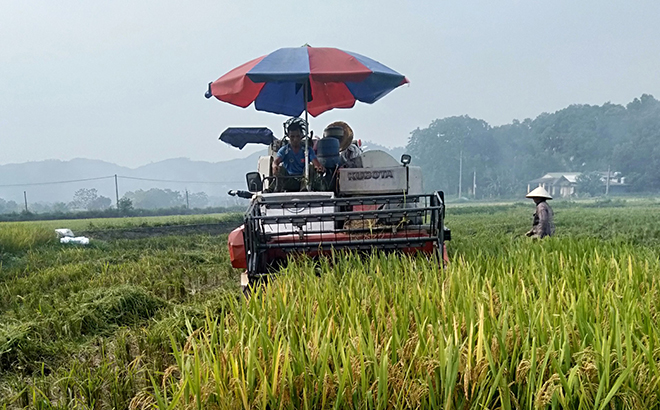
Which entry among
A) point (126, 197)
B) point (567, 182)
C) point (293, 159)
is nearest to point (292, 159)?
point (293, 159)

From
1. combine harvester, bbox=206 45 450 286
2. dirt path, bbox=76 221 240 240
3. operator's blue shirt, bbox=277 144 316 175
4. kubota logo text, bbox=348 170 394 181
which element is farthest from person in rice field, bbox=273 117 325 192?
dirt path, bbox=76 221 240 240

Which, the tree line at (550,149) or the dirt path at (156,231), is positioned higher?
the tree line at (550,149)

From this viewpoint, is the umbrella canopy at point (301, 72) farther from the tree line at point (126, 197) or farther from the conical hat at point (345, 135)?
the tree line at point (126, 197)

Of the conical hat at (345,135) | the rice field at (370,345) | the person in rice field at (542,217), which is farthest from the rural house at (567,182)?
the rice field at (370,345)

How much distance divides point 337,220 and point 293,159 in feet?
5.15

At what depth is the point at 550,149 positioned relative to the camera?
74.1 metres

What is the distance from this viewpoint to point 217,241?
13.9 meters

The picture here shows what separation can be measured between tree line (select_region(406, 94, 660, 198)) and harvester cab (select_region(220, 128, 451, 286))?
208 ft

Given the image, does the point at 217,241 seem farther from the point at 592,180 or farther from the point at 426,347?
the point at 592,180

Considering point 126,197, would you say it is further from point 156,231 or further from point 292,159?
point 292,159

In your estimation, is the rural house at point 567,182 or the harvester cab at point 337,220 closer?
the harvester cab at point 337,220

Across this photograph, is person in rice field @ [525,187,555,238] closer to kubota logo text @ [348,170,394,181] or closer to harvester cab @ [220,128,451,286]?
harvester cab @ [220,128,451,286]

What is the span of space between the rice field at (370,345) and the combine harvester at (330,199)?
Result: 48 cm

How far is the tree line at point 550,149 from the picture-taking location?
59750mm
